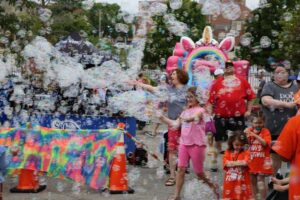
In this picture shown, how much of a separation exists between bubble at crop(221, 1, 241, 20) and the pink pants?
6.59 feet

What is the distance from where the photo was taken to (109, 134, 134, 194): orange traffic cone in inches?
267

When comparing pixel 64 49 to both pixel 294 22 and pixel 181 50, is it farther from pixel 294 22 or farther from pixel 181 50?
pixel 294 22

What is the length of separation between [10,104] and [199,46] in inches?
316

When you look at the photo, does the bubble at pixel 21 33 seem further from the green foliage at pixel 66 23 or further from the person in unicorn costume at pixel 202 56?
the green foliage at pixel 66 23

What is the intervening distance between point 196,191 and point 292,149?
354 cm

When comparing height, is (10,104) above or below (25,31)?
below

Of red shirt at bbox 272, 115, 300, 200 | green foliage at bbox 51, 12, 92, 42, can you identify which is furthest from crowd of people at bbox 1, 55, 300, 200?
green foliage at bbox 51, 12, 92, 42

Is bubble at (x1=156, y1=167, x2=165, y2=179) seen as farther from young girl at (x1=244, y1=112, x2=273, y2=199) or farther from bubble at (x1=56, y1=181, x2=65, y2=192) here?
young girl at (x1=244, y1=112, x2=273, y2=199)

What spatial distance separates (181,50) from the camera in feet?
56.0

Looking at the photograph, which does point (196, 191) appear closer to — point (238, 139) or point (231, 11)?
point (238, 139)

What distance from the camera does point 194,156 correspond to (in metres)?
6.18

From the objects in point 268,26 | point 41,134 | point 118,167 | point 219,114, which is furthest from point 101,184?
point 268,26

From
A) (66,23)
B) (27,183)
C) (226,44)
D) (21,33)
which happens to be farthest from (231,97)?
(66,23)

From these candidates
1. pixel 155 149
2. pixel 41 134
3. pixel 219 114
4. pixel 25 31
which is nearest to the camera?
pixel 41 134
